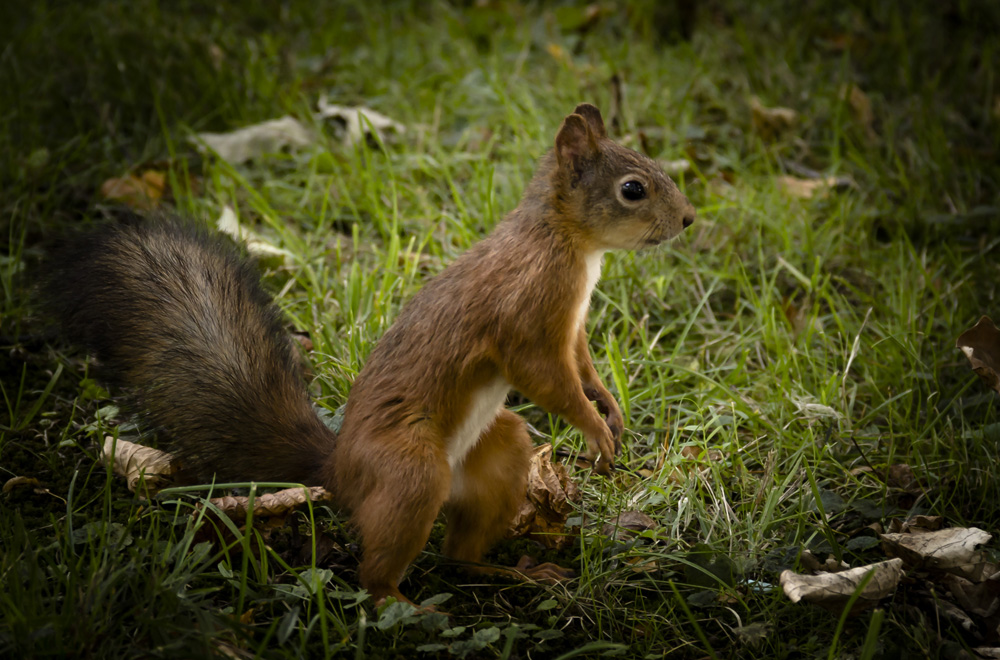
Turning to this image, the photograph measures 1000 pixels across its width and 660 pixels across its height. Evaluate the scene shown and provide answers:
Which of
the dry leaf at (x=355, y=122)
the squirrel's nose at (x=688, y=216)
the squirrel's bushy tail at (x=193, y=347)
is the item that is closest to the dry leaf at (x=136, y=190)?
the dry leaf at (x=355, y=122)

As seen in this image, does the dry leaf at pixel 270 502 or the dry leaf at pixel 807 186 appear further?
the dry leaf at pixel 807 186

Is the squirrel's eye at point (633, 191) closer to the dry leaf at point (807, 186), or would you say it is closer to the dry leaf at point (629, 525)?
the dry leaf at point (629, 525)

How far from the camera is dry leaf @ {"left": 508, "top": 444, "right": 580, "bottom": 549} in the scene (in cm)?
239

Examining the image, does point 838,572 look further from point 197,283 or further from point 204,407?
point 197,283

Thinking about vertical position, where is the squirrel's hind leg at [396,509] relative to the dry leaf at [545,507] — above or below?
above

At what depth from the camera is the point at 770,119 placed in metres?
4.04

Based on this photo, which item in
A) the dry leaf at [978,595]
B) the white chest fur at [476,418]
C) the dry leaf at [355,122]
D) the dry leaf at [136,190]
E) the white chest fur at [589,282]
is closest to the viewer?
the dry leaf at [978,595]

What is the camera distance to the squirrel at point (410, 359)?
2053 mm

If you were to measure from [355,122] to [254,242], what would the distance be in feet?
3.51

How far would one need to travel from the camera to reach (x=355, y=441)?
2062mm

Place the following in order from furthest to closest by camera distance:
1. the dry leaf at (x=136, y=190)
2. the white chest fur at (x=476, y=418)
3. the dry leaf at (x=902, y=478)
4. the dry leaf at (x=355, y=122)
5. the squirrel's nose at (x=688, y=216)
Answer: the dry leaf at (x=355, y=122)
the dry leaf at (x=136, y=190)
the dry leaf at (x=902, y=478)
the squirrel's nose at (x=688, y=216)
the white chest fur at (x=476, y=418)

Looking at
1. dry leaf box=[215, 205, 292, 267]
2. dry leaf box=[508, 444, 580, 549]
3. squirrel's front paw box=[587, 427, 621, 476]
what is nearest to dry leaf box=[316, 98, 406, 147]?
dry leaf box=[215, 205, 292, 267]

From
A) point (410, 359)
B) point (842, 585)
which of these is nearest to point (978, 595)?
point (842, 585)

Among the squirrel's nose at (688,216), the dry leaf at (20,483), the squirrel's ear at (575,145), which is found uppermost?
the squirrel's ear at (575,145)
